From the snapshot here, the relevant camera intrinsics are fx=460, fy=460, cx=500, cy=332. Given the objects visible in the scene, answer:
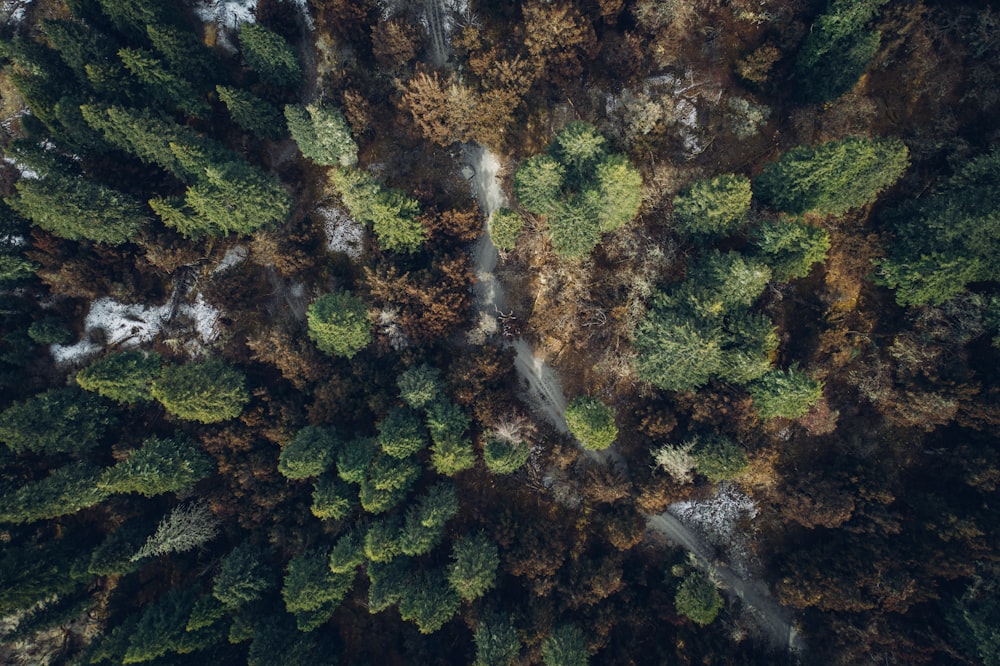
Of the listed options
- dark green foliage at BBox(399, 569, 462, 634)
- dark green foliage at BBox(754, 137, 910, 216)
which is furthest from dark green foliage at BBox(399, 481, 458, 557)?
dark green foliage at BBox(754, 137, 910, 216)

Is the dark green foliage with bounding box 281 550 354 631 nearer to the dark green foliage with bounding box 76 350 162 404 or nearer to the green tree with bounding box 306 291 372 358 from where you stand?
the green tree with bounding box 306 291 372 358

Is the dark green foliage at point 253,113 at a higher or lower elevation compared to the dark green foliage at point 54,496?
higher

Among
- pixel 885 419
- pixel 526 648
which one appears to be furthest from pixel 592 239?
pixel 526 648

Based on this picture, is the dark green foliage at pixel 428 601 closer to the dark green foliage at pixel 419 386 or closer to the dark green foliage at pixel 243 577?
the dark green foliage at pixel 243 577

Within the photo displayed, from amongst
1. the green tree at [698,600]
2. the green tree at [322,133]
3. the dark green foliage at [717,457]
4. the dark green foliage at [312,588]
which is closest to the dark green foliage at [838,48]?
the dark green foliage at [717,457]

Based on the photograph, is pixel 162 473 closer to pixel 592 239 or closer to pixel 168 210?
pixel 168 210

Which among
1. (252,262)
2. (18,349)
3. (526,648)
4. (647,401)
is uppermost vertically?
(252,262)

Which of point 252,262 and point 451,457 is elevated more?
point 252,262

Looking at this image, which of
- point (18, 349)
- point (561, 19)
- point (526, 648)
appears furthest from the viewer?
point (18, 349)
